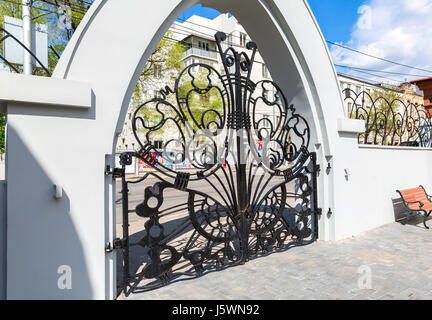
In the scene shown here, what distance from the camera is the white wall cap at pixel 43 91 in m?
2.44

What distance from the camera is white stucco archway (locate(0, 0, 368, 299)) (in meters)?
2.54

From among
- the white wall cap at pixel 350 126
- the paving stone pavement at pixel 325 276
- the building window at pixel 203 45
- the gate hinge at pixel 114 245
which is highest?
the building window at pixel 203 45

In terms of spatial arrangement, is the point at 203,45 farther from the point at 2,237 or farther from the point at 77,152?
the point at 2,237

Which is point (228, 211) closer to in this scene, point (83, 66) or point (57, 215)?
point (57, 215)

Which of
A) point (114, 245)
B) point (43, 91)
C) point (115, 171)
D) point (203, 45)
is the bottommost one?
point (114, 245)

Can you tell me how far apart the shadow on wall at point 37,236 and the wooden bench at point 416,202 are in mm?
6774

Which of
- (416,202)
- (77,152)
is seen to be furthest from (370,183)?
(77,152)

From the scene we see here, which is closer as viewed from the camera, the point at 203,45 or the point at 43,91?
the point at 43,91

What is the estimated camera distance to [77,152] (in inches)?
110

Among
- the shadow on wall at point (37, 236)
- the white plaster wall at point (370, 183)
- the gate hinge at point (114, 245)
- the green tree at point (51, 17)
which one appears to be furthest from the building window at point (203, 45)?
the shadow on wall at point (37, 236)

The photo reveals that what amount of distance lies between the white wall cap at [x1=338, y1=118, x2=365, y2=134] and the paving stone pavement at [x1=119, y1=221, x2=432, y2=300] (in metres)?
2.15

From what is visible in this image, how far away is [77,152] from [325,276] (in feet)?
11.6

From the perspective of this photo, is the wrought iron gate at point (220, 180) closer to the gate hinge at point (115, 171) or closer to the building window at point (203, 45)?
the gate hinge at point (115, 171)

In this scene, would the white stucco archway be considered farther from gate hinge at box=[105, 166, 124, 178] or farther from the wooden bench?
the wooden bench
